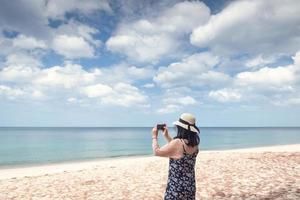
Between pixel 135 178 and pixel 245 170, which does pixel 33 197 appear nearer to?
pixel 135 178

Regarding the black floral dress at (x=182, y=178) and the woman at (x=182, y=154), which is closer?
the woman at (x=182, y=154)

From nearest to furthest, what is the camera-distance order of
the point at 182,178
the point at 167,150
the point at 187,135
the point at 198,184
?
the point at 167,150, the point at 187,135, the point at 182,178, the point at 198,184

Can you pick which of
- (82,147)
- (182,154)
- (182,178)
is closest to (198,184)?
(182,178)

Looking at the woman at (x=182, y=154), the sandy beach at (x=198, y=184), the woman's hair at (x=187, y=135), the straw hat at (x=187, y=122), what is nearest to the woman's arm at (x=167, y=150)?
the woman at (x=182, y=154)

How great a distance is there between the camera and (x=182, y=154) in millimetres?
4684

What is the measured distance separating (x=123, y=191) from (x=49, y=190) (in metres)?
2.79

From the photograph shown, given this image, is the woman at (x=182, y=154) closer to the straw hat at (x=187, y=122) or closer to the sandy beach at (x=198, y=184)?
the straw hat at (x=187, y=122)

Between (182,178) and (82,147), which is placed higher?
(182,178)

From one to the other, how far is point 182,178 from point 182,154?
41cm

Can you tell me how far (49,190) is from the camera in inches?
455

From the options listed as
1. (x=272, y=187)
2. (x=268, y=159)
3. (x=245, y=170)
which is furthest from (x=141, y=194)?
(x=268, y=159)

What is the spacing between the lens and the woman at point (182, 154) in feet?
15.2

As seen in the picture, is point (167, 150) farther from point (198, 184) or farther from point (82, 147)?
point (82, 147)

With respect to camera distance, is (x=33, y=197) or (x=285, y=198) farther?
(x=33, y=197)
